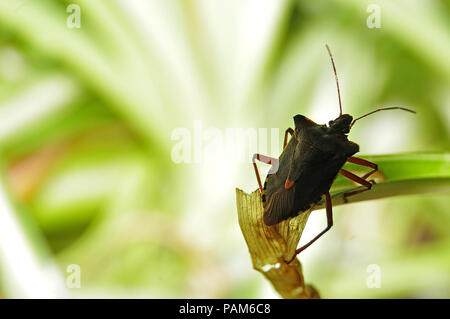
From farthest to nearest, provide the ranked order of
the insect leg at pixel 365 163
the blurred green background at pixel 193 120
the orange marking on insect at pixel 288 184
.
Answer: the blurred green background at pixel 193 120 → the orange marking on insect at pixel 288 184 → the insect leg at pixel 365 163

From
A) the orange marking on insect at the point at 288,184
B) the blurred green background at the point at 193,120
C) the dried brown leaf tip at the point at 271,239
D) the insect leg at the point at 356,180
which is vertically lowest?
the dried brown leaf tip at the point at 271,239

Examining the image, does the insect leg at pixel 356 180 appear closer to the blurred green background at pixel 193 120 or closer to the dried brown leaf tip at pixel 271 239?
the dried brown leaf tip at pixel 271 239

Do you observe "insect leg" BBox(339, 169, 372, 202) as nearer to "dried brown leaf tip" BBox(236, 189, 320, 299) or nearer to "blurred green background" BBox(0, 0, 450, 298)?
"dried brown leaf tip" BBox(236, 189, 320, 299)

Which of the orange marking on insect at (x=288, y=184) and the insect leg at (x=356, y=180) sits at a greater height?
the orange marking on insect at (x=288, y=184)

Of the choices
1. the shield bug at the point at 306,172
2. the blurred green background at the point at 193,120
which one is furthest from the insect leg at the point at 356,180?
the blurred green background at the point at 193,120

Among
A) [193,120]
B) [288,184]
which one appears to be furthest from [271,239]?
[193,120]

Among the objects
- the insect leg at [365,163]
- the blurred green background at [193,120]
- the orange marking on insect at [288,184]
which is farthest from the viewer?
the blurred green background at [193,120]

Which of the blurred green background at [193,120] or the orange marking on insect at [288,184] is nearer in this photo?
the orange marking on insect at [288,184]

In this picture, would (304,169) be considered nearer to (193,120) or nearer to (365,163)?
(365,163)
